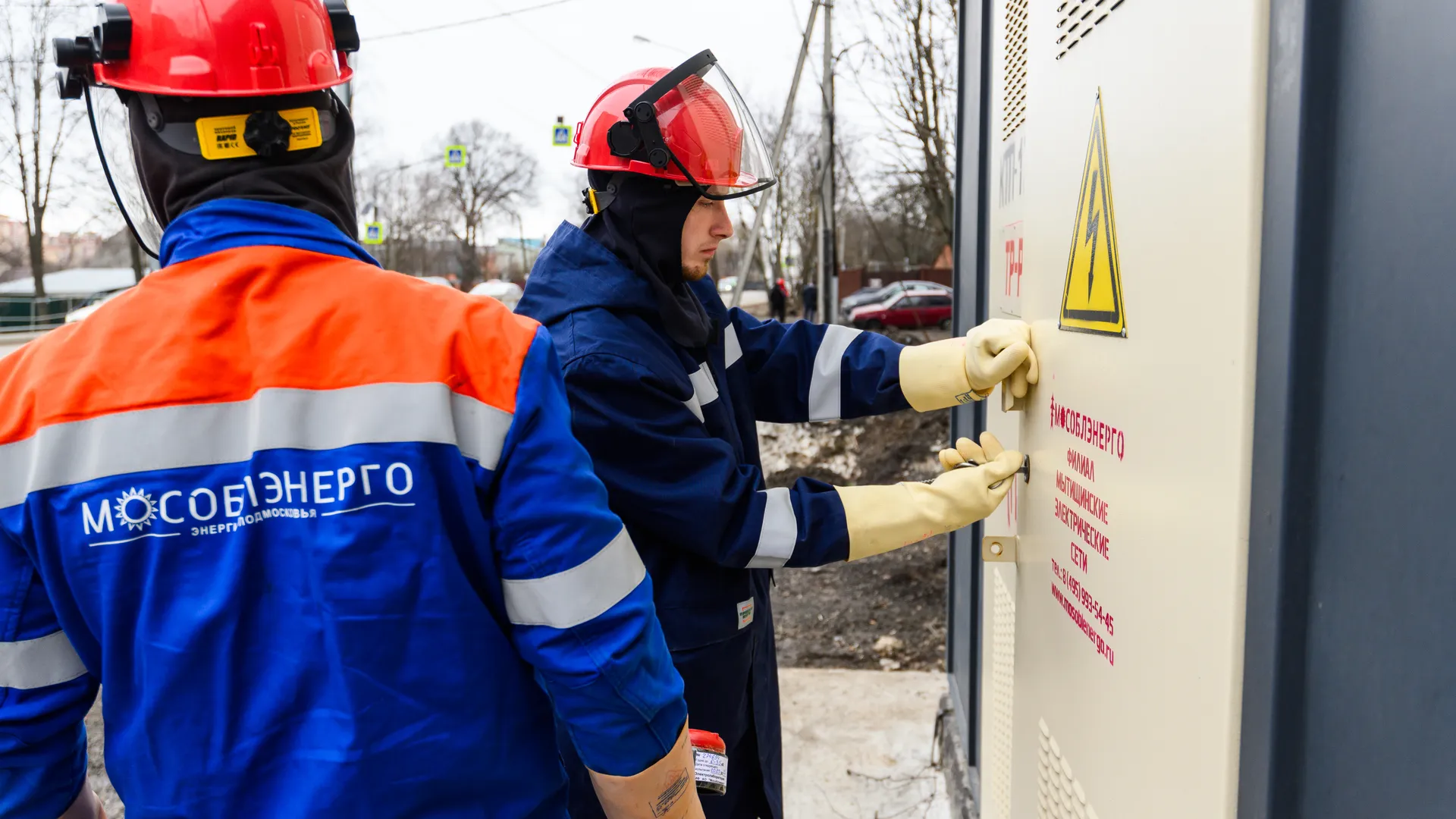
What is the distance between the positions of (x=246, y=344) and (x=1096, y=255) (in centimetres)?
109

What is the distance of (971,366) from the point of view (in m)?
1.99

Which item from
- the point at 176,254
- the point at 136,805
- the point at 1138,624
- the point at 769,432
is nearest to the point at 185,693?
the point at 136,805

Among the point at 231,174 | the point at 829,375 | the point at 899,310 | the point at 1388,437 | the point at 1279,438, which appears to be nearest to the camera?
the point at 1388,437

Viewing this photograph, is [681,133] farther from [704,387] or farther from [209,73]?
[209,73]

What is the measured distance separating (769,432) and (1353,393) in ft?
29.4

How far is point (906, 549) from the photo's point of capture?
636 centimetres

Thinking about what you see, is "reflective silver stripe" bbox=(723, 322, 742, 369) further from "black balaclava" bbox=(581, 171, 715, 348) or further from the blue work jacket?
"black balaclava" bbox=(581, 171, 715, 348)

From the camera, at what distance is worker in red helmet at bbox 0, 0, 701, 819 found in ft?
3.55

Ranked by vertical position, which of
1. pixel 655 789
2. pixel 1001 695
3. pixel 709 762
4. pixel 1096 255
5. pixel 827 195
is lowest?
pixel 1001 695

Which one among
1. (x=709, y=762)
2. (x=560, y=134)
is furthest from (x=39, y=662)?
(x=560, y=134)

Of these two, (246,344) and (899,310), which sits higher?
(246,344)

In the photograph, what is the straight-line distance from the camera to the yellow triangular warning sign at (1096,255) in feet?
4.19

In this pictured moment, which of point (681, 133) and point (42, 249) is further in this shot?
point (42, 249)

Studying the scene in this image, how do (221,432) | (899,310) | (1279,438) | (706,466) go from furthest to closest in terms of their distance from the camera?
(899,310), (706,466), (221,432), (1279,438)
